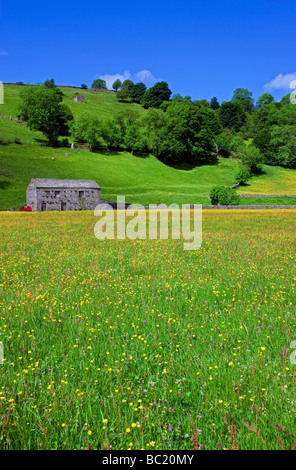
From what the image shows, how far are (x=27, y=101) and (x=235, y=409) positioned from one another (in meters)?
97.8

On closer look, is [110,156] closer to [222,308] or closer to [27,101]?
[27,101]

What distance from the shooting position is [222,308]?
6.04 metres

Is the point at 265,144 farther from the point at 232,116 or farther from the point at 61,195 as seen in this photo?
the point at 61,195

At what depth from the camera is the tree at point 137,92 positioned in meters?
150

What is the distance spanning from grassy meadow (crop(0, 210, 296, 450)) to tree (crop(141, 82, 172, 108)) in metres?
146

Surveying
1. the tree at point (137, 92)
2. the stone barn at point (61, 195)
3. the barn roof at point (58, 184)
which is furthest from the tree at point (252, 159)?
the tree at point (137, 92)

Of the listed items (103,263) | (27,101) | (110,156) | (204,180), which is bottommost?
(103,263)

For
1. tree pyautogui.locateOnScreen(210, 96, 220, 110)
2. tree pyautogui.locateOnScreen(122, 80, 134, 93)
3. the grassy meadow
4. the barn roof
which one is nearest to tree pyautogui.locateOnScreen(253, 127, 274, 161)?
the barn roof

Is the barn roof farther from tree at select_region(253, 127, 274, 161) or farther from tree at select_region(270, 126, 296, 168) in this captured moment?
tree at select_region(270, 126, 296, 168)

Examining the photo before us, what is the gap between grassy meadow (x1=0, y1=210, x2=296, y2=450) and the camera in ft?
9.45

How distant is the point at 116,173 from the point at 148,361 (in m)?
71.3

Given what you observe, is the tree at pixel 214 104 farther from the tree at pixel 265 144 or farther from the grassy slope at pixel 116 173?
the grassy slope at pixel 116 173

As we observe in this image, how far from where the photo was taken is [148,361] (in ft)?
13.6

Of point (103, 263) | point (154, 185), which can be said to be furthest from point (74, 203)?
point (103, 263)
